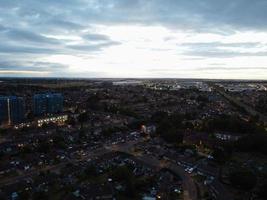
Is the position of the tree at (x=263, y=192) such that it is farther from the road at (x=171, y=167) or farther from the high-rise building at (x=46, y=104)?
the high-rise building at (x=46, y=104)

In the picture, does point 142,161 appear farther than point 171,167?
Yes

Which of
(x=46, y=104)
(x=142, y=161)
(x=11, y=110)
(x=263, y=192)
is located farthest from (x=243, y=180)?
(x=46, y=104)

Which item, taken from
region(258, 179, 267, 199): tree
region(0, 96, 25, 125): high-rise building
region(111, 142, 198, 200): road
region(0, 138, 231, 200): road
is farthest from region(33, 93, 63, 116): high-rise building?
region(258, 179, 267, 199): tree

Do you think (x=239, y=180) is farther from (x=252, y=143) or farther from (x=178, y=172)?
(x=252, y=143)

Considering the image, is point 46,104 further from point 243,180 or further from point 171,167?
point 243,180

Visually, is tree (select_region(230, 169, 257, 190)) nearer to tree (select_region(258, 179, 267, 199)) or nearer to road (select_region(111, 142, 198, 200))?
tree (select_region(258, 179, 267, 199))

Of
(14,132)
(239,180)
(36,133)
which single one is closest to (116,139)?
(36,133)

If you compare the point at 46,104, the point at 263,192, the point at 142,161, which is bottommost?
the point at 142,161
